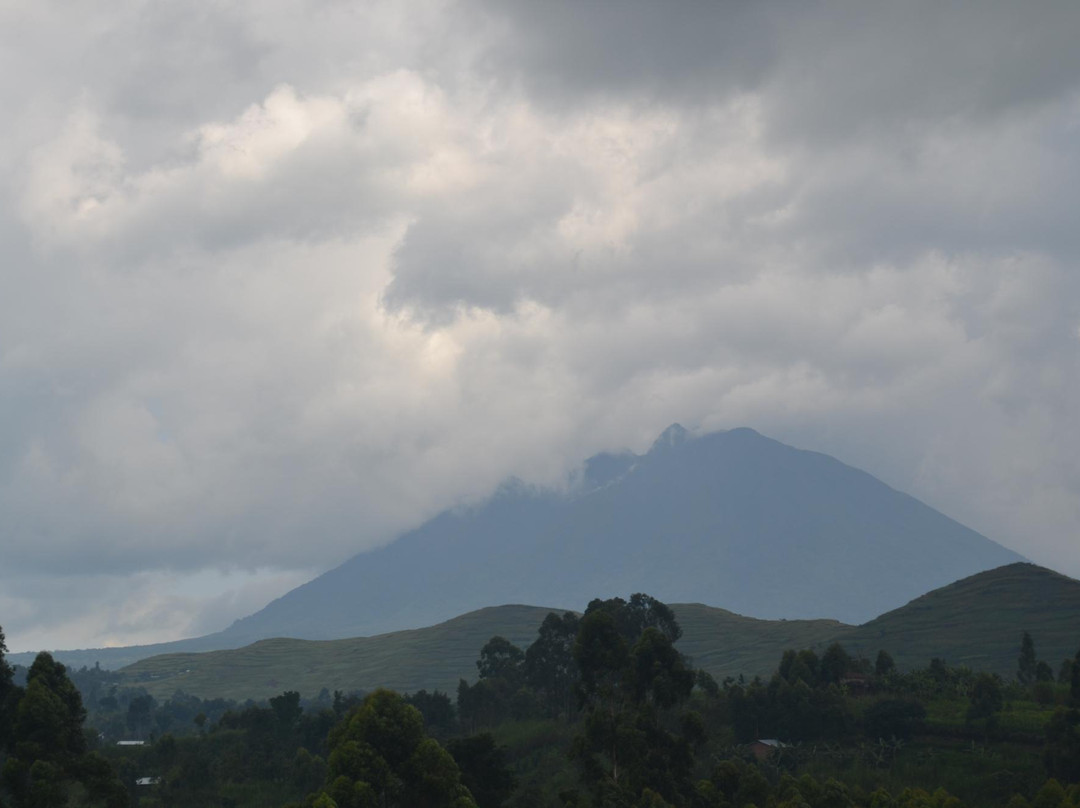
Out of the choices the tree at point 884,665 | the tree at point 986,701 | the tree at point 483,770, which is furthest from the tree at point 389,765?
the tree at point 884,665

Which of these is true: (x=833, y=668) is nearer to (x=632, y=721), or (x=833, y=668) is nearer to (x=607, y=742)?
(x=632, y=721)

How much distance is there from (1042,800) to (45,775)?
2660 inches

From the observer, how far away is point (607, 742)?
81.6 metres

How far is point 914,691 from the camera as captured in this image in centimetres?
13500

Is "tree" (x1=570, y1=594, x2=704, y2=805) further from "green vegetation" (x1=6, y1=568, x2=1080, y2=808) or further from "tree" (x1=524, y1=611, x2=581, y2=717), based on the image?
"tree" (x1=524, y1=611, x2=581, y2=717)

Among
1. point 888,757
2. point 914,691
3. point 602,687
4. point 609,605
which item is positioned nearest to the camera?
point 602,687

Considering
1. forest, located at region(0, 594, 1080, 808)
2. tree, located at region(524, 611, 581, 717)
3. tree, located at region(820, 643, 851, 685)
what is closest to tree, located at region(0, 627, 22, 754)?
forest, located at region(0, 594, 1080, 808)

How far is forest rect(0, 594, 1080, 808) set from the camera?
213 ft

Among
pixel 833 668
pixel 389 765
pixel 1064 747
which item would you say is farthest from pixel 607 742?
pixel 833 668

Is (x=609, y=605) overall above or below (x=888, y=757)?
above

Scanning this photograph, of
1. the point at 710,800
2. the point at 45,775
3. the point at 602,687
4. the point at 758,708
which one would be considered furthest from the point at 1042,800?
the point at 45,775

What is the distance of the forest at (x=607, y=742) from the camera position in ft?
213

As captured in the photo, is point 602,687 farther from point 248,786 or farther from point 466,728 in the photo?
point 466,728

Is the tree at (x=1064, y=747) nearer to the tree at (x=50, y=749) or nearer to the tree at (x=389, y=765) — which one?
the tree at (x=389, y=765)
